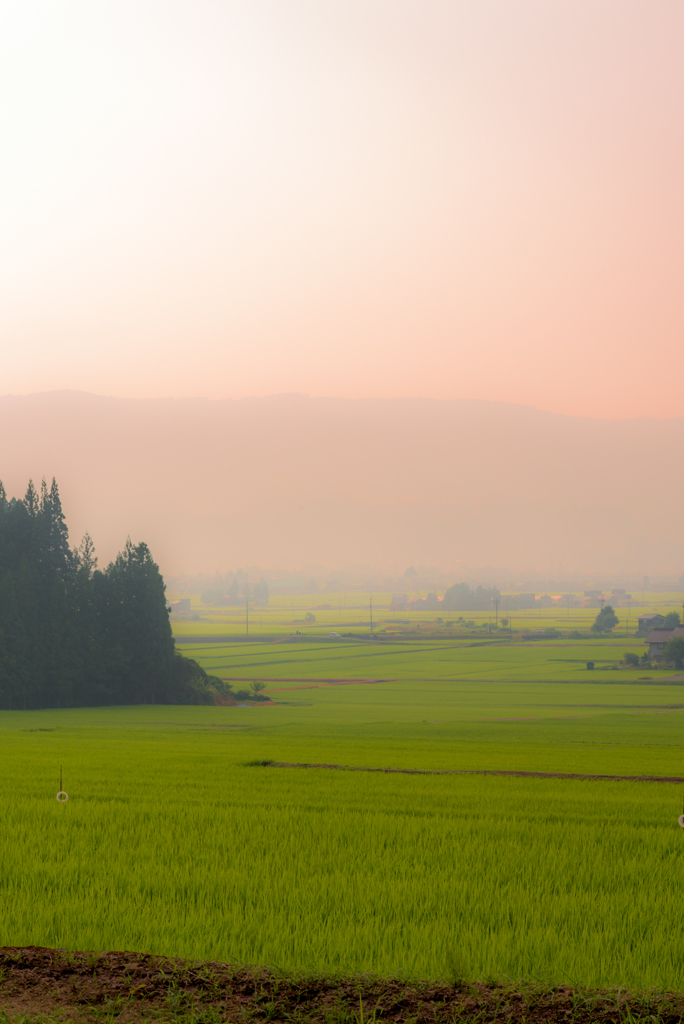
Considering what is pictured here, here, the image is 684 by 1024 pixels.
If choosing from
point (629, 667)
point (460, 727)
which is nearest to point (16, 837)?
point (460, 727)

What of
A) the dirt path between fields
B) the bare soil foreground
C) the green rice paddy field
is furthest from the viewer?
the dirt path between fields

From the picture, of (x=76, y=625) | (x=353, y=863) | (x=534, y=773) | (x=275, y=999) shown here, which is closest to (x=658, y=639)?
(x=76, y=625)

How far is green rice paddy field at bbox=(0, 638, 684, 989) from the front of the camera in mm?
7504

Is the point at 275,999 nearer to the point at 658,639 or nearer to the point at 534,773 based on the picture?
the point at 534,773

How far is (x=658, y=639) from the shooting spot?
402 ft

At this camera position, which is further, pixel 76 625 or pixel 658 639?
pixel 658 639

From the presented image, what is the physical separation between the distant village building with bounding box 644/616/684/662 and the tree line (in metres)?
63.3

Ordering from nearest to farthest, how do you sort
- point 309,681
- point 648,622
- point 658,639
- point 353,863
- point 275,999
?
point 275,999
point 353,863
point 309,681
point 658,639
point 648,622

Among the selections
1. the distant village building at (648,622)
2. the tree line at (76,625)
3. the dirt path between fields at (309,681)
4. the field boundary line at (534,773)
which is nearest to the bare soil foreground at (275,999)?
the field boundary line at (534,773)

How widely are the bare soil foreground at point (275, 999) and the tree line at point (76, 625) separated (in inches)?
2708

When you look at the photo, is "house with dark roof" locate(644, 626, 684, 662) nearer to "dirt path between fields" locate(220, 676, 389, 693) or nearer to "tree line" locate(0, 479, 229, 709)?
"dirt path between fields" locate(220, 676, 389, 693)

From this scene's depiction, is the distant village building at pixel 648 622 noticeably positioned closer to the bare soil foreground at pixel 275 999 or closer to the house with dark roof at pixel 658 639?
the house with dark roof at pixel 658 639

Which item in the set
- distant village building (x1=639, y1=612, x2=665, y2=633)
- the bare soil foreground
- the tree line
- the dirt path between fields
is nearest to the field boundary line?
the bare soil foreground

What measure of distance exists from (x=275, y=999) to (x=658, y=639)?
125m
